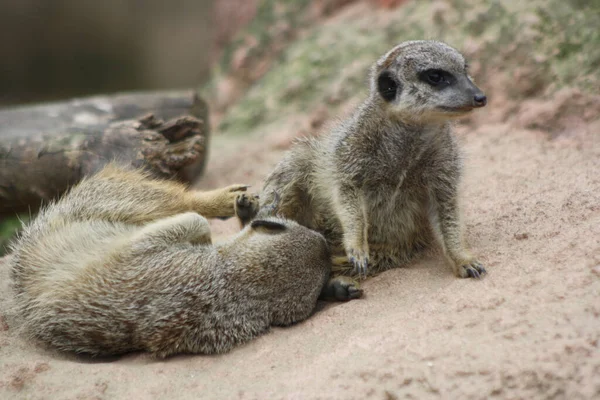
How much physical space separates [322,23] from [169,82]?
4.74 m

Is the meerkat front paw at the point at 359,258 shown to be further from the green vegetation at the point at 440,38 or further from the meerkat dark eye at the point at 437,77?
the green vegetation at the point at 440,38

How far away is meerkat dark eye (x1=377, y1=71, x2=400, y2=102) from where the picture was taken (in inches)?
133

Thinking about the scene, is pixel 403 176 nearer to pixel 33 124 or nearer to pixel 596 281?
pixel 596 281

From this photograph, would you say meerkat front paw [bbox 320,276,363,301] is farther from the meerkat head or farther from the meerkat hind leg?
the meerkat head

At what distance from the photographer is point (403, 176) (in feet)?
11.1

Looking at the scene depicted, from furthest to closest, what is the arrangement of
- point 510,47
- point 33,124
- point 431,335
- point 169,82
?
point 169,82 < point 510,47 < point 33,124 < point 431,335

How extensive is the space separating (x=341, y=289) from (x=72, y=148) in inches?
93.8

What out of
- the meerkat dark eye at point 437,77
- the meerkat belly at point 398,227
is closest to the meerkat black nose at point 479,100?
the meerkat dark eye at point 437,77

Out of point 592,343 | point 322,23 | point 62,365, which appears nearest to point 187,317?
Answer: point 62,365

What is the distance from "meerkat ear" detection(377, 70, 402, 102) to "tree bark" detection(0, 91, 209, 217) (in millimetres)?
1775

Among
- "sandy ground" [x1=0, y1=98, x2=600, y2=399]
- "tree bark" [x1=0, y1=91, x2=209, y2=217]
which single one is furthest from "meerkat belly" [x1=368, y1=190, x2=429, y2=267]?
"tree bark" [x1=0, y1=91, x2=209, y2=217]

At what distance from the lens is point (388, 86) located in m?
3.42

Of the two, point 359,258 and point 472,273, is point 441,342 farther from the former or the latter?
point 359,258

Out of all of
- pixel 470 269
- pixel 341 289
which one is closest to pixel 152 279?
pixel 341 289
